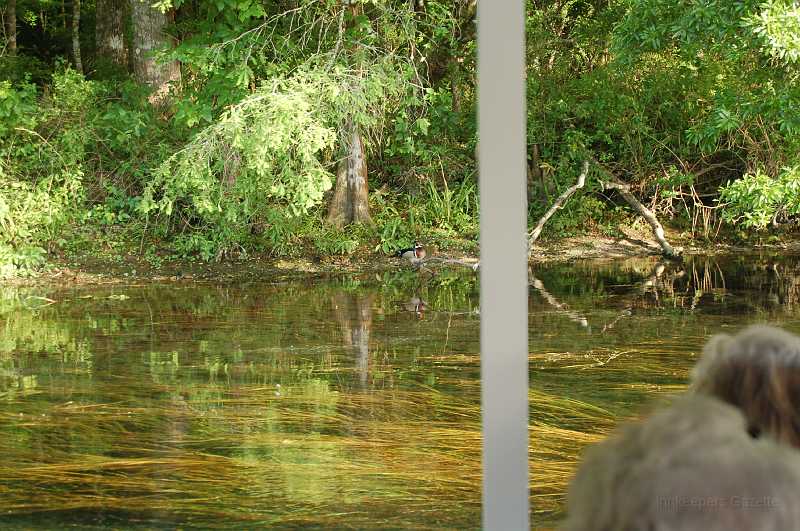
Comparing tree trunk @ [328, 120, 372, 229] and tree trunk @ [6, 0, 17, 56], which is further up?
tree trunk @ [6, 0, 17, 56]

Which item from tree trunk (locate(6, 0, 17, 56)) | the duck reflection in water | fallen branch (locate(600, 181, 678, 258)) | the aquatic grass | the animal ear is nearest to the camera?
the animal ear

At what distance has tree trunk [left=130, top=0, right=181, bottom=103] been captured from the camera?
405 inches

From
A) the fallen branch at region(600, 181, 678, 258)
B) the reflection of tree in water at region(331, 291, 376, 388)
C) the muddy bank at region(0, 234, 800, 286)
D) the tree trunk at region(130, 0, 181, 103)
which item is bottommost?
the reflection of tree in water at region(331, 291, 376, 388)

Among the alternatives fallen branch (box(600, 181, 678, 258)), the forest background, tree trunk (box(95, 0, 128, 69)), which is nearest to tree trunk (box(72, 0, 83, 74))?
the forest background

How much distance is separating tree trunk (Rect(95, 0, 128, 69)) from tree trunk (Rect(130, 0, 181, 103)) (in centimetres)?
94

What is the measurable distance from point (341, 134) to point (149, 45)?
2404mm

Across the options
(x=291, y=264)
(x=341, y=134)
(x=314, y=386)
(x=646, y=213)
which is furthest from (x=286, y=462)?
(x=646, y=213)

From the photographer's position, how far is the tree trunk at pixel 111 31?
11.3m

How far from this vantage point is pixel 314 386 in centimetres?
536

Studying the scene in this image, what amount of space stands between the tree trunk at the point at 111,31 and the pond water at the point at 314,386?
3.95 metres

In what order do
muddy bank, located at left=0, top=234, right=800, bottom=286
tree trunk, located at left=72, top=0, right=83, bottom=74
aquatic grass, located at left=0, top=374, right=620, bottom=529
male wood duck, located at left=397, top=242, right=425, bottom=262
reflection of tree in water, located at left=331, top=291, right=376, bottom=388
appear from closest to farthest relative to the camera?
aquatic grass, located at left=0, top=374, right=620, bottom=529 → reflection of tree in water, located at left=331, top=291, right=376, bottom=388 → muddy bank, located at left=0, top=234, right=800, bottom=286 → male wood duck, located at left=397, top=242, right=425, bottom=262 → tree trunk, located at left=72, top=0, right=83, bottom=74

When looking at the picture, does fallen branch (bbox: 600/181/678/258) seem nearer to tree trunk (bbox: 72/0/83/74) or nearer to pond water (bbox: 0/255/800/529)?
pond water (bbox: 0/255/800/529)

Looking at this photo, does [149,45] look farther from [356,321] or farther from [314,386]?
[314,386]

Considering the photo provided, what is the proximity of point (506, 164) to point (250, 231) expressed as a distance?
8.13m
